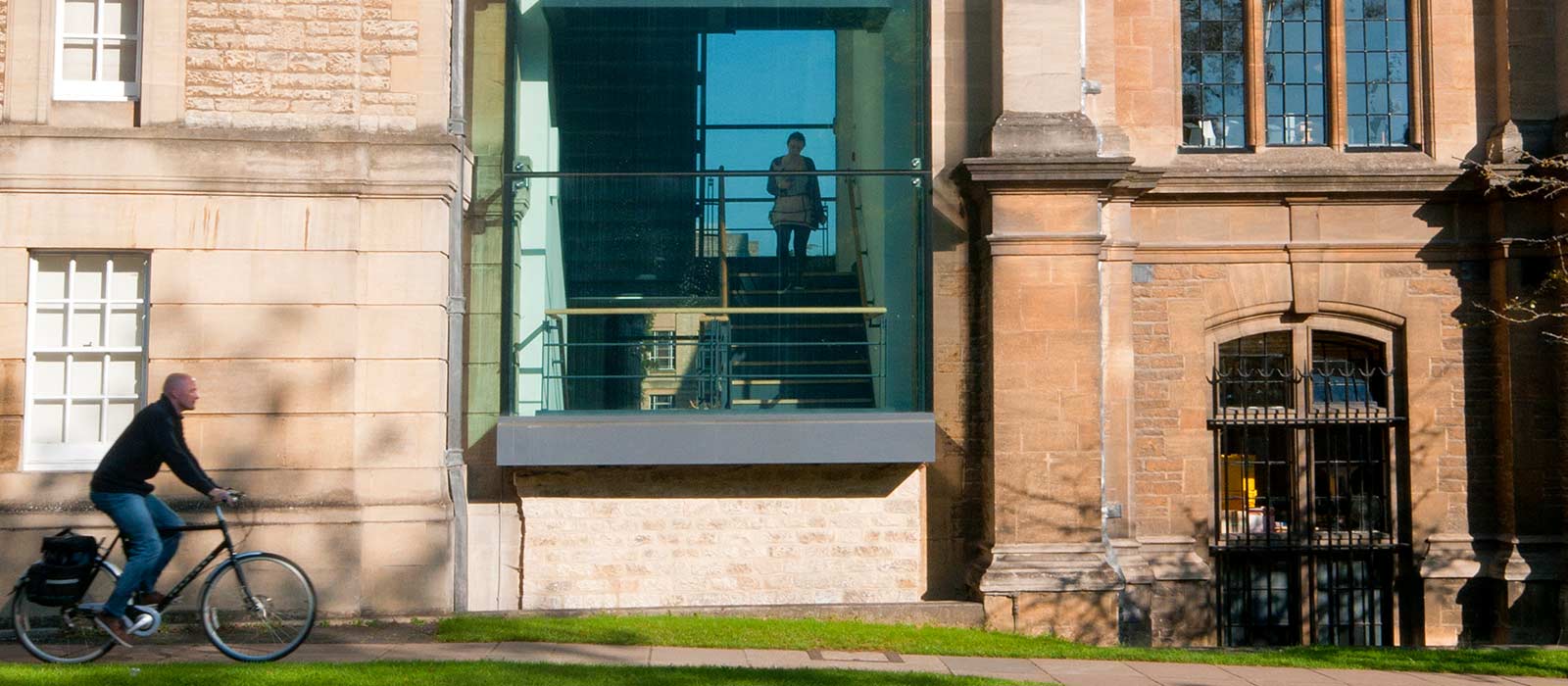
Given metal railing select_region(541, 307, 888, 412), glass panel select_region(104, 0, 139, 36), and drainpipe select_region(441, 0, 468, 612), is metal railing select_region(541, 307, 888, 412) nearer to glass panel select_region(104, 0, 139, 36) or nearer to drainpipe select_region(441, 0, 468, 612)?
drainpipe select_region(441, 0, 468, 612)

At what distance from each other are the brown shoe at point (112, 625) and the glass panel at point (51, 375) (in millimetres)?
3405

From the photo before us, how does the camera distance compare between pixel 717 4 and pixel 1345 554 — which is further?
pixel 1345 554

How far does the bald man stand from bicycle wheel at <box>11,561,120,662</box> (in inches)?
7.9

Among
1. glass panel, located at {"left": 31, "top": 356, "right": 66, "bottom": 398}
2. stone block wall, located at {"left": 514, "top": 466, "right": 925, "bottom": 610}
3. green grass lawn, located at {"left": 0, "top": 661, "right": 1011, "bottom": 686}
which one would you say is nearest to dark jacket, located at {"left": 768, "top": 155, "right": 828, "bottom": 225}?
stone block wall, located at {"left": 514, "top": 466, "right": 925, "bottom": 610}

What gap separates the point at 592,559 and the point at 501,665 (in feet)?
A: 14.0

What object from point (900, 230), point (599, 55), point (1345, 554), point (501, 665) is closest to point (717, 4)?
point (599, 55)

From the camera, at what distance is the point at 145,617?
8930 mm

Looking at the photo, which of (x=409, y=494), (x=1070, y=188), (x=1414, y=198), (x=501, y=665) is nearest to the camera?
(x=501, y=665)

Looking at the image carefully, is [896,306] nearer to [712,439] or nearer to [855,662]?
[712,439]

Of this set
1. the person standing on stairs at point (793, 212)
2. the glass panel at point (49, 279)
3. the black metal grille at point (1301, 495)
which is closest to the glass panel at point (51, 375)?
the glass panel at point (49, 279)

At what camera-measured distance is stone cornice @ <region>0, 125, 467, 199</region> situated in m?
11.4

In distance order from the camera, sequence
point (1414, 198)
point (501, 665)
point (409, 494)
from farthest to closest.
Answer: point (1414, 198) → point (409, 494) → point (501, 665)

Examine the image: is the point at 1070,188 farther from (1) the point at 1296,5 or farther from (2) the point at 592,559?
(2) the point at 592,559

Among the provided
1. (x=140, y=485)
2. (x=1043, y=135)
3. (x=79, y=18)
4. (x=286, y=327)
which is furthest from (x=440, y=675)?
(x=1043, y=135)
